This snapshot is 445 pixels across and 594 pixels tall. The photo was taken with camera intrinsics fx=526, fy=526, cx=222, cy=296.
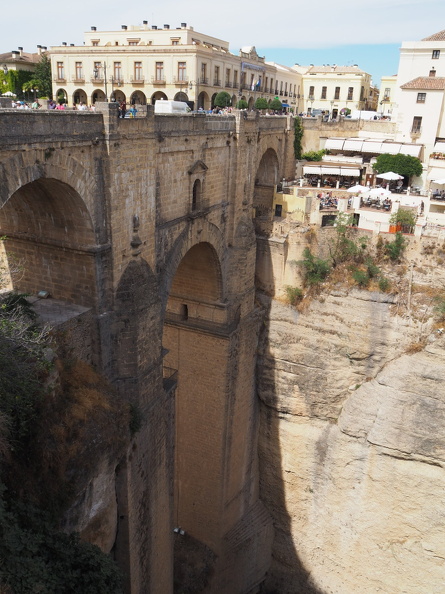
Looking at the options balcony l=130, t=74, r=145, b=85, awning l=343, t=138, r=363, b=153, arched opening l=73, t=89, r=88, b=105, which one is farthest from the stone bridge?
arched opening l=73, t=89, r=88, b=105

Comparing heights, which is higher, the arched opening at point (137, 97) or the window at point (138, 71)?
the window at point (138, 71)

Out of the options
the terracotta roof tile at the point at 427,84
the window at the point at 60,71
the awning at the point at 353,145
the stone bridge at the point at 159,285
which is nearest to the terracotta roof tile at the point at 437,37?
the terracotta roof tile at the point at 427,84

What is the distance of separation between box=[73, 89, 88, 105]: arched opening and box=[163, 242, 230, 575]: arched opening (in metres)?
19.8

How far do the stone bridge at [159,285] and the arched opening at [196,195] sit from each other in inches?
1.1

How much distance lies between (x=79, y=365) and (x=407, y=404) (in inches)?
427

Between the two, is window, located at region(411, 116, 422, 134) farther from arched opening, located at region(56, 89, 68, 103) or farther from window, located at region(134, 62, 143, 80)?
arched opening, located at region(56, 89, 68, 103)

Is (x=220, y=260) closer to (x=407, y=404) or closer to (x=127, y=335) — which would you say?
(x=127, y=335)

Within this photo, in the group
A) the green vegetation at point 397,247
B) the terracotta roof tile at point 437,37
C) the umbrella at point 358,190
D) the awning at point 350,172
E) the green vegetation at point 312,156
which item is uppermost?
the terracotta roof tile at point 437,37

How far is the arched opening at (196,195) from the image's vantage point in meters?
13.5

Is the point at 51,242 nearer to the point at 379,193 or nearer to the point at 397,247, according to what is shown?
the point at 397,247

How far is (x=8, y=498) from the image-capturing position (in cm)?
752

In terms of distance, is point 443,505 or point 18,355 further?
point 443,505

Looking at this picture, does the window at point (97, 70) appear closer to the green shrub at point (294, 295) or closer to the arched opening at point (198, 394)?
the arched opening at point (198, 394)

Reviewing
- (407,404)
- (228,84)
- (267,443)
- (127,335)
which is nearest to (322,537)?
(267,443)
